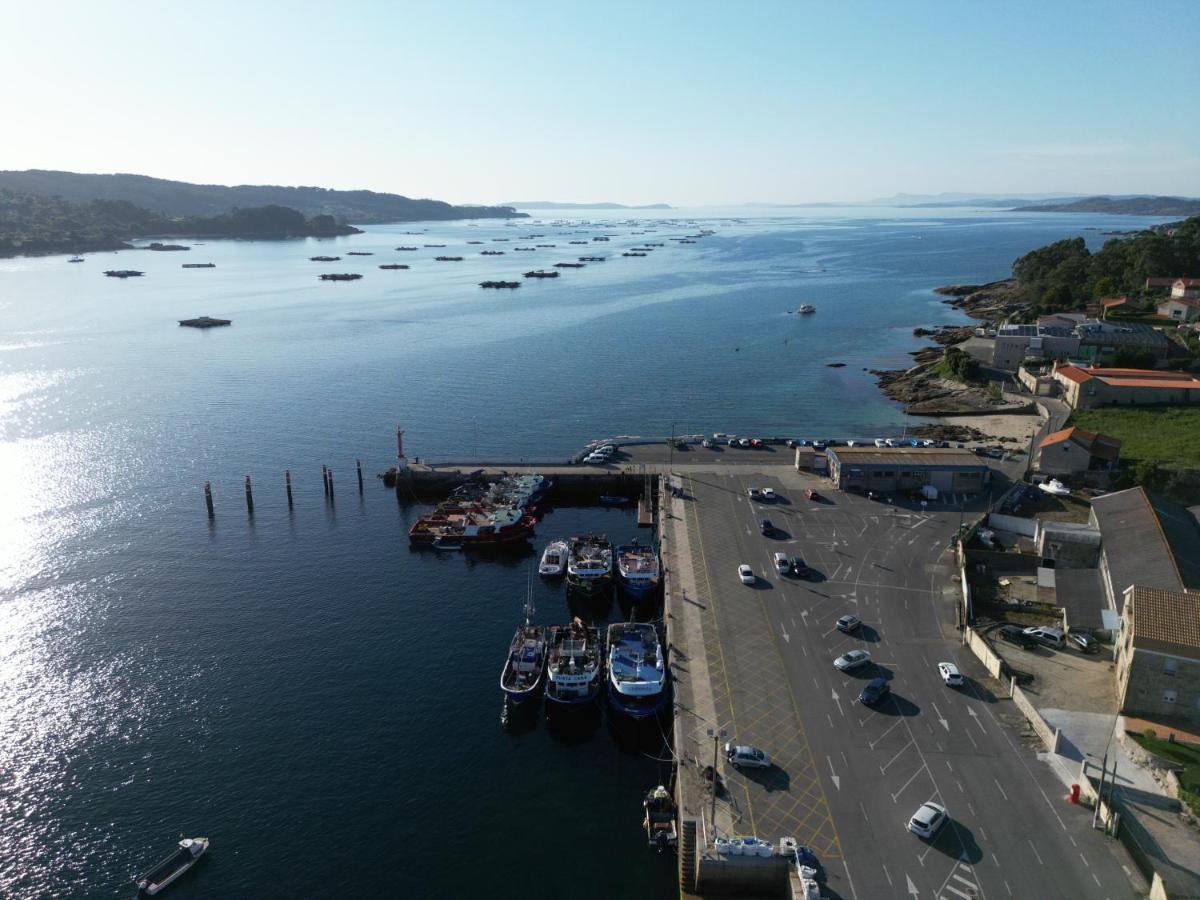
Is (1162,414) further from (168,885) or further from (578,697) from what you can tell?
(168,885)

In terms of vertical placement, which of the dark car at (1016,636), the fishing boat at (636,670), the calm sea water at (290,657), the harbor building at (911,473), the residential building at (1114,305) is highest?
the residential building at (1114,305)

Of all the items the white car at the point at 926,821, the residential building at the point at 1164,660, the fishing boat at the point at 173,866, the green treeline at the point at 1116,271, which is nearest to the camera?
the white car at the point at 926,821

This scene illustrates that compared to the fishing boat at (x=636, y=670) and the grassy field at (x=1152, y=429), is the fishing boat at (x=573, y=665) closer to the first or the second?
the fishing boat at (x=636, y=670)

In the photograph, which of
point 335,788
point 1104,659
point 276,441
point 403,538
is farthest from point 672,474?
point 276,441

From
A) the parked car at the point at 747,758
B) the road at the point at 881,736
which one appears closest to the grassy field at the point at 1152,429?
the road at the point at 881,736

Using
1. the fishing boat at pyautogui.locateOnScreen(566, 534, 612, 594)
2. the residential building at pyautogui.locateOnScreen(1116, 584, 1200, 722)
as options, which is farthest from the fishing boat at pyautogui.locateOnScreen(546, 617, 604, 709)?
the residential building at pyautogui.locateOnScreen(1116, 584, 1200, 722)

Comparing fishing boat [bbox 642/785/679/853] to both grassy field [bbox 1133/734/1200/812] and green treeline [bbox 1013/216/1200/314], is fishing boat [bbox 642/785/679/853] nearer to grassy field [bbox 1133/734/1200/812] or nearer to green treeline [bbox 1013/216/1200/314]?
grassy field [bbox 1133/734/1200/812]
